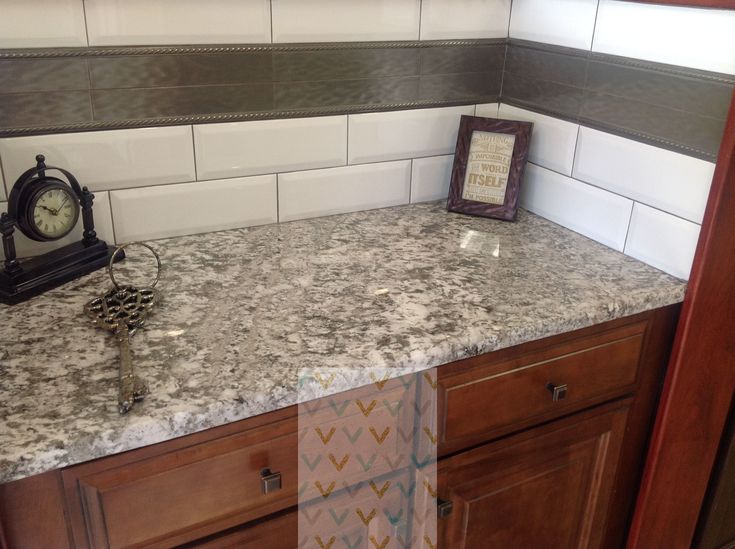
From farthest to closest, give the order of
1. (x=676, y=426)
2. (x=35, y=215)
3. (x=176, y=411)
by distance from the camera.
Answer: (x=676, y=426)
(x=35, y=215)
(x=176, y=411)

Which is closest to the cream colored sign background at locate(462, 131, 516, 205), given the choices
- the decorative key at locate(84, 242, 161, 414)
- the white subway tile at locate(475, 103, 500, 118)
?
the white subway tile at locate(475, 103, 500, 118)

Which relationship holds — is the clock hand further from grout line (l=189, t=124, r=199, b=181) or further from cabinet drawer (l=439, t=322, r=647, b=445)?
cabinet drawer (l=439, t=322, r=647, b=445)

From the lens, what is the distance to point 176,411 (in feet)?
2.59

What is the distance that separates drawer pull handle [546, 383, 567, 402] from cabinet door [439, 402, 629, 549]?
0.20 ft

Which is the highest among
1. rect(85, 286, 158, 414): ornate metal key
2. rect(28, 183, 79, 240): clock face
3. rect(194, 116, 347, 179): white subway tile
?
rect(194, 116, 347, 179): white subway tile

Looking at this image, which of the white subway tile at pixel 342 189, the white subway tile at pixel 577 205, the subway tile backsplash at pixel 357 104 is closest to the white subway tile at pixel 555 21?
the subway tile backsplash at pixel 357 104

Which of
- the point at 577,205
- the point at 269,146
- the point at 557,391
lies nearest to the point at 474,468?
the point at 557,391

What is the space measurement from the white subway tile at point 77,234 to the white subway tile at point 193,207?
0.01 metres

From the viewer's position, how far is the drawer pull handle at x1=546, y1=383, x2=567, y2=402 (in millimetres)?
1103

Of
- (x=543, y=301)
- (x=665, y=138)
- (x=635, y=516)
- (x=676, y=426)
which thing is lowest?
(x=635, y=516)

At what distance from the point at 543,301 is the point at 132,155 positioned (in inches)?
28.6

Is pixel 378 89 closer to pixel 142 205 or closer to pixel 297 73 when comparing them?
pixel 297 73

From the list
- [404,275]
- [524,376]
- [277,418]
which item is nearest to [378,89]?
[404,275]

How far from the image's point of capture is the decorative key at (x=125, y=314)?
32.7 inches
